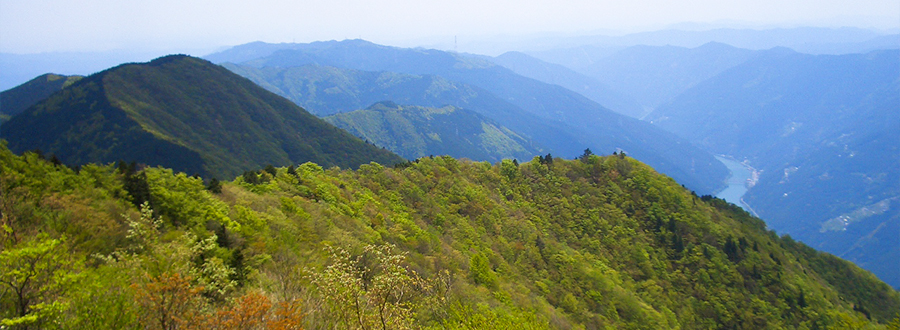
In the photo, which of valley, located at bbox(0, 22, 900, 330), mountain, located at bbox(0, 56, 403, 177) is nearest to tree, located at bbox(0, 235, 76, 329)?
valley, located at bbox(0, 22, 900, 330)

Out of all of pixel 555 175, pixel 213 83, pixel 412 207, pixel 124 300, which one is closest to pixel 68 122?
pixel 213 83

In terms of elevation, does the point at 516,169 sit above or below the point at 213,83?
below

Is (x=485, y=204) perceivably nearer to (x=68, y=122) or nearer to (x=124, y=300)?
(x=124, y=300)

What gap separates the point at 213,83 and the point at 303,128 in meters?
41.0

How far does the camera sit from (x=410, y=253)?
97.0ft

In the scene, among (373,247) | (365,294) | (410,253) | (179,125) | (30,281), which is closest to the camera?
(30,281)

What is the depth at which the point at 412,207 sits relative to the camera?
46.2 metres

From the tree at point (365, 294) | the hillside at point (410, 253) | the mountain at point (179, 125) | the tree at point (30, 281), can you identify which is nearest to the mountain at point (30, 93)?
the mountain at point (179, 125)

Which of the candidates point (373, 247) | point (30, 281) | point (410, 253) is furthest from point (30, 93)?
point (373, 247)

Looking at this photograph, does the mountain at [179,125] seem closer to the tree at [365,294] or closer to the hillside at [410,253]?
the hillside at [410,253]

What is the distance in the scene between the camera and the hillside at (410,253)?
33.3 feet

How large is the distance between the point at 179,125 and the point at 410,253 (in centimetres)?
12846

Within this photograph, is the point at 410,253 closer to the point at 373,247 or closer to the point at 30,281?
the point at 373,247

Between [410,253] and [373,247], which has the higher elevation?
[373,247]
